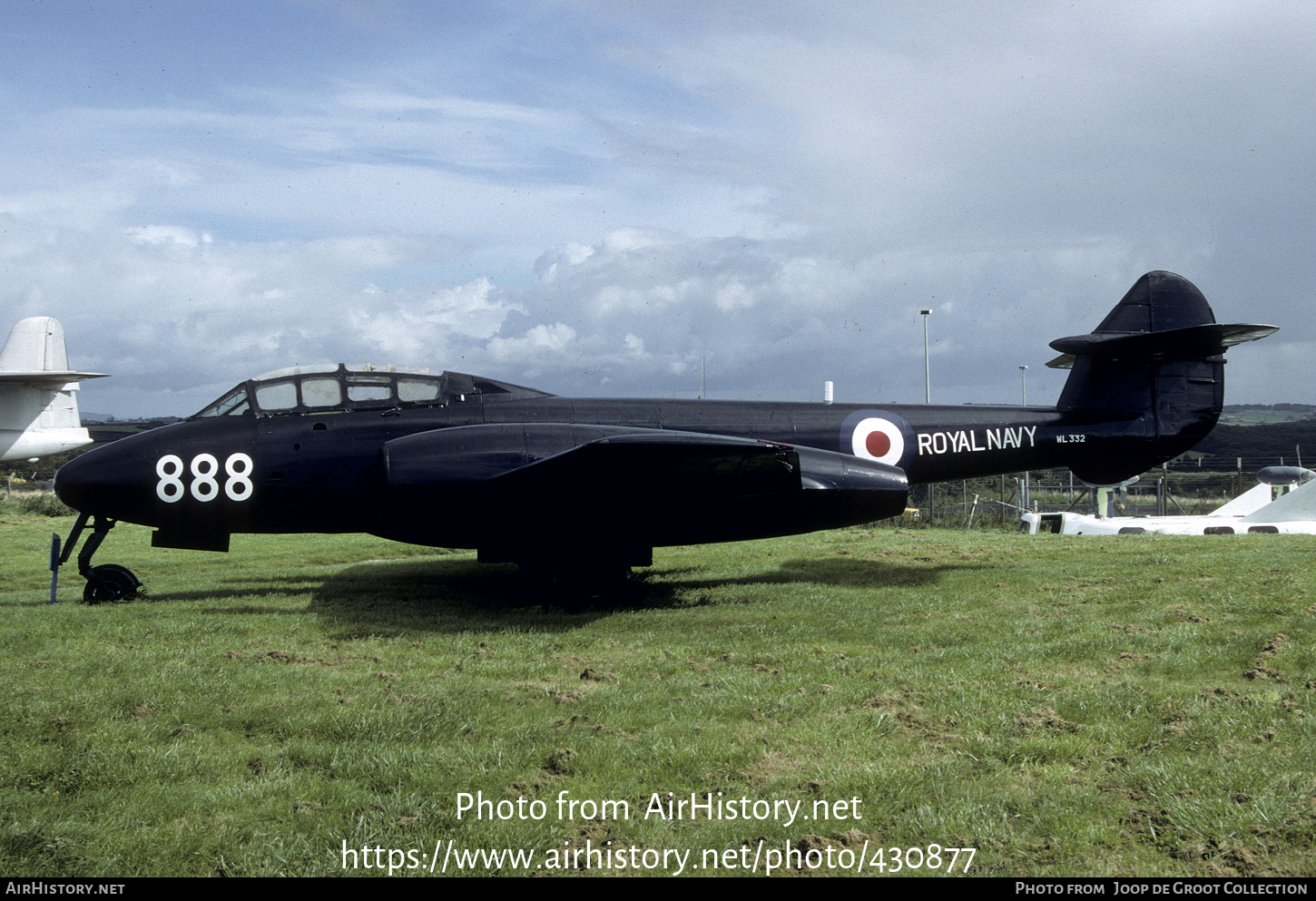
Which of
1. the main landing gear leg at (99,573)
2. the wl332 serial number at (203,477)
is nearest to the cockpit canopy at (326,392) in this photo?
the wl332 serial number at (203,477)

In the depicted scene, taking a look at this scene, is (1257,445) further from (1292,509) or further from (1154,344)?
(1154,344)

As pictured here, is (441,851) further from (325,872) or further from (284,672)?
(284,672)

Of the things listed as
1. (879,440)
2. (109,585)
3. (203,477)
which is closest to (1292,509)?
(879,440)

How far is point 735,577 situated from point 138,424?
8142 mm

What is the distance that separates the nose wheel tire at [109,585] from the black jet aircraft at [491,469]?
0.02 metres

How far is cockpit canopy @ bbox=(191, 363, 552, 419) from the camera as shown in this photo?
9.84 meters

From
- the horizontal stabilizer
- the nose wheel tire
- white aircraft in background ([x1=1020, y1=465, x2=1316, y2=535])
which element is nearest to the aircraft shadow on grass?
the nose wheel tire

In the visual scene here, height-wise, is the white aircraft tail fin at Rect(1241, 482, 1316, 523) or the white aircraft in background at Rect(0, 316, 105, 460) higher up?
the white aircraft in background at Rect(0, 316, 105, 460)

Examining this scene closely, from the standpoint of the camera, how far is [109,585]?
31.3 feet

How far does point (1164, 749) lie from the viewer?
14.7ft

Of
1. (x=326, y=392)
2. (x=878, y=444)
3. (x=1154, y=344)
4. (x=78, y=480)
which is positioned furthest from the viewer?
(x=1154, y=344)

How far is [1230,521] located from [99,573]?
23.0m

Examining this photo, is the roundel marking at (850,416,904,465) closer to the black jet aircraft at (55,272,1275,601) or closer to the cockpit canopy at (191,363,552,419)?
the black jet aircraft at (55,272,1275,601)

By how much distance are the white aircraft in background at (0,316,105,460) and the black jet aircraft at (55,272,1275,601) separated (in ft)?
58.2
